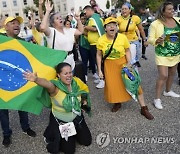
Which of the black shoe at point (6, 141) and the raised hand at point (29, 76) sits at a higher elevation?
the raised hand at point (29, 76)

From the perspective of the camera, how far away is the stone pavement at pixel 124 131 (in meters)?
3.30

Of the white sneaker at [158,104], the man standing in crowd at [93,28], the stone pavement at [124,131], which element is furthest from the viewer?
the man standing in crowd at [93,28]

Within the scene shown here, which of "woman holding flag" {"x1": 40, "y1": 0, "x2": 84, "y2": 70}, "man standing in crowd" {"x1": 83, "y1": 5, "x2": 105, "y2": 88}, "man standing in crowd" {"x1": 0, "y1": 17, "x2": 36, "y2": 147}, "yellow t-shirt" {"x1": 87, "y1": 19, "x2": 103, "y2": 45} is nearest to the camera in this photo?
"man standing in crowd" {"x1": 0, "y1": 17, "x2": 36, "y2": 147}

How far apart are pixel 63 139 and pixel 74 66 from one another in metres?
1.23

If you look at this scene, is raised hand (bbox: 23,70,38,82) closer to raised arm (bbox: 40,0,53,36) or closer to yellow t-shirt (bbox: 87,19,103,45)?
raised arm (bbox: 40,0,53,36)

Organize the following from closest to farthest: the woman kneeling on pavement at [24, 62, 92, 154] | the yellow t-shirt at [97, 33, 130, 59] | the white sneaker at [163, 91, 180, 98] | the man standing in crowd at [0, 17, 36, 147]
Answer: the woman kneeling on pavement at [24, 62, 92, 154] < the man standing in crowd at [0, 17, 36, 147] < the yellow t-shirt at [97, 33, 130, 59] < the white sneaker at [163, 91, 180, 98]

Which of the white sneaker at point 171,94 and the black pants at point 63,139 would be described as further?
the white sneaker at point 171,94

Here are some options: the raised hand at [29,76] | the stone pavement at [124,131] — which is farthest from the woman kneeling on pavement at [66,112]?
the raised hand at [29,76]

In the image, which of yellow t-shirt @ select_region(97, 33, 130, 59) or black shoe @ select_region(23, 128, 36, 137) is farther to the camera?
yellow t-shirt @ select_region(97, 33, 130, 59)

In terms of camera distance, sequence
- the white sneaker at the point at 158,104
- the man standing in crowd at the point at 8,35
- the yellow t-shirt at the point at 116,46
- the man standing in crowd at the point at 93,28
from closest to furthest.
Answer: the man standing in crowd at the point at 8,35
the yellow t-shirt at the point at 116,46
the white sneaker at the point at 158,104
the man standing in crowd at the point at 93,28

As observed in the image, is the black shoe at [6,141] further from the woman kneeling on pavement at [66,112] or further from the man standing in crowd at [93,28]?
the man standing in crowd at [93,28]

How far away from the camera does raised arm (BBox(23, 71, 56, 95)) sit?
2707mm

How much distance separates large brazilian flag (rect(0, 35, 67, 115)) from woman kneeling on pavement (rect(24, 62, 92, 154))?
20cm

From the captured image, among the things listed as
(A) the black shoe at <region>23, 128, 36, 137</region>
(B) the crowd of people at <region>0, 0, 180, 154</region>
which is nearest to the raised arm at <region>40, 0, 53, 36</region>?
(B) the crowd of people at <region>0, 0, 180, 154</region>
